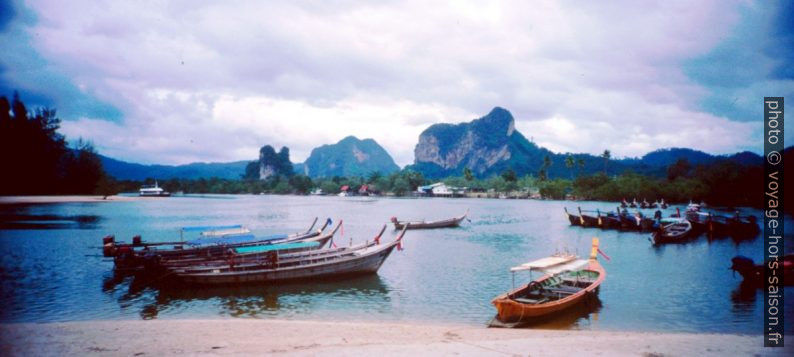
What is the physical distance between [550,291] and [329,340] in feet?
28.4

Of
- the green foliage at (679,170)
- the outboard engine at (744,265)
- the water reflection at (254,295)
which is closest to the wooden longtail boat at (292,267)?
the water reflection at (254,295)

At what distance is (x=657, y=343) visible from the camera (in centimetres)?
1255

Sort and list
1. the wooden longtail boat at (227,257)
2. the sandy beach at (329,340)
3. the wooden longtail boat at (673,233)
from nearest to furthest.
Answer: the sandy beach at (329,340), the wooden longtail boat at (227,257), the wooden longtail boat at (673,233)

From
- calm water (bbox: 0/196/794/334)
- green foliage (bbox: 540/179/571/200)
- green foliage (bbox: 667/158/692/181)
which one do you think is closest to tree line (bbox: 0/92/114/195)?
calm water (bbox: 0/196/794/334)

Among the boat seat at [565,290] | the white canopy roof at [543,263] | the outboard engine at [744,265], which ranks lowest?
the boat seat at [565,290]

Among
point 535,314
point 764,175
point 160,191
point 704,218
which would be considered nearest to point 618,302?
point 535,314

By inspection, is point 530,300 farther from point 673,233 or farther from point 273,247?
point 673,233

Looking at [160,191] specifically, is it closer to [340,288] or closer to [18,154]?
[18,154]

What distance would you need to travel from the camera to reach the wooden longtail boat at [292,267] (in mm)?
20766

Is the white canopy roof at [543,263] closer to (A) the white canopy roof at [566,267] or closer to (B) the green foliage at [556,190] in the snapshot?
(A) the white canopy roof at [566,267]

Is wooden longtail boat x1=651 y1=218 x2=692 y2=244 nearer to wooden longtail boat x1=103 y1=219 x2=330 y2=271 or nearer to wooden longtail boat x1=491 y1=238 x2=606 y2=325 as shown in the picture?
wooden longtail boat x1=491 y1=238 x2=606 y2=325

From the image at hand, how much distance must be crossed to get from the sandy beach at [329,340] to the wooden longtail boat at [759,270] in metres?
9.76

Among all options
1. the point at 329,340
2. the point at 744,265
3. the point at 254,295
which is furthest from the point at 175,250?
the point at 744,265

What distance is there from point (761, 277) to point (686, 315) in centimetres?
720
